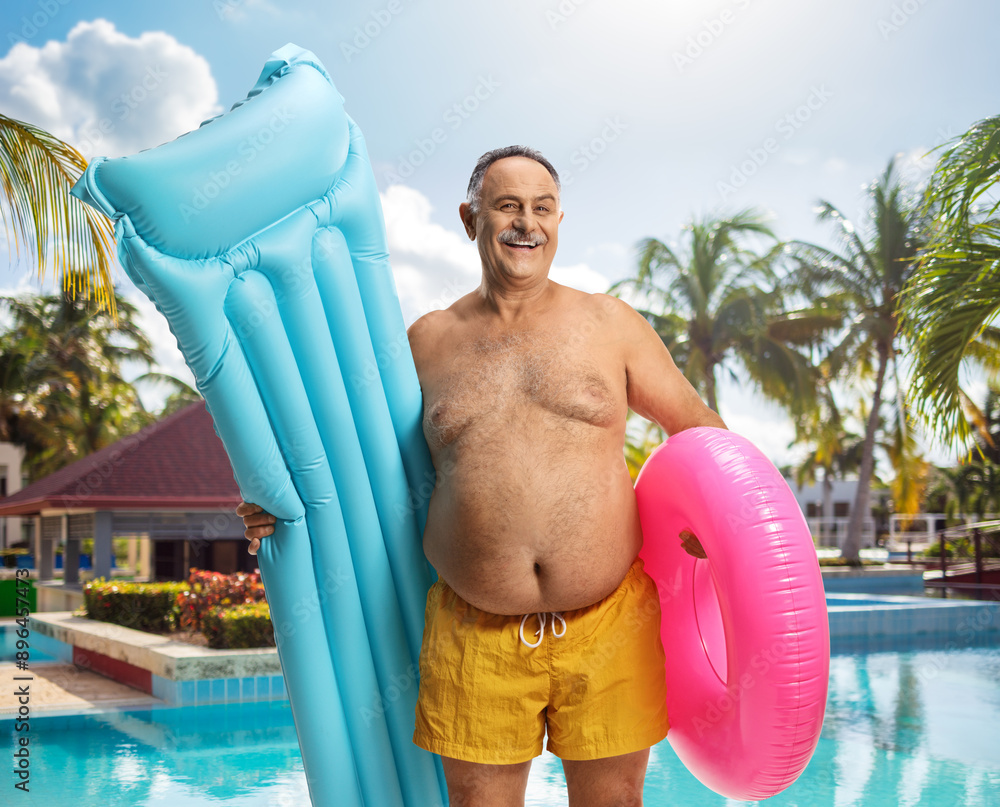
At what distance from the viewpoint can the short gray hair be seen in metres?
2.32

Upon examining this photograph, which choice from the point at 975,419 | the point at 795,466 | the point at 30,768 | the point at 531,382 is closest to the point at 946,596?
the point at 975,419

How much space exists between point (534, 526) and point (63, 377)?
77.6 feet

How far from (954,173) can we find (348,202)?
4769 millimetres

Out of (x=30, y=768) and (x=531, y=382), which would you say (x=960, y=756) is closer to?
(x=531, y=382)

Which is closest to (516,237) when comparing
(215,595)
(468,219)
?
(468,219)

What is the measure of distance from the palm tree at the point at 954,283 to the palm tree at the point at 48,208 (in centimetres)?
544

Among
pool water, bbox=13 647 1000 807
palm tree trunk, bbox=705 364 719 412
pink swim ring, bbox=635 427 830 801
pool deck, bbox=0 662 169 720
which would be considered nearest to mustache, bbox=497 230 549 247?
pink swim ring, bbox=635 427 830 801

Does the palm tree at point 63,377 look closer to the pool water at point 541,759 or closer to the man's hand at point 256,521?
the pool water at point 541,759

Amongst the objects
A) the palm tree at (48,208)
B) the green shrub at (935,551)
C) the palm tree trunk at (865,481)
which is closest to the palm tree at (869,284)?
the palm tree trunk at (865,481)

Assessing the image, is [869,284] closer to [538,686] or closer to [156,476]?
[156,476]

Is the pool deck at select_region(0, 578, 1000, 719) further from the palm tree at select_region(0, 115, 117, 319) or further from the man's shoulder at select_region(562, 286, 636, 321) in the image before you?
the man's shoulder at select_region(562, 286, 636, 321)

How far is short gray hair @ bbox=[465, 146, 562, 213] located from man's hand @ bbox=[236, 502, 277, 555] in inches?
38.7

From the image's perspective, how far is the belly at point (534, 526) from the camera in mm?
2139

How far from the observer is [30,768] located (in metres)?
5.34
